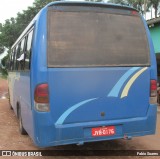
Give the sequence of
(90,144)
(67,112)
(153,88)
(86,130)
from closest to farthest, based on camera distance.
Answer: (67,112) < (86,130) < (153,88) < (90,144)

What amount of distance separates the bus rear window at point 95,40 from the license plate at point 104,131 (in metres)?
1.10

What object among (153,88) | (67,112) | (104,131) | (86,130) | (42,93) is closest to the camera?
(42,93)

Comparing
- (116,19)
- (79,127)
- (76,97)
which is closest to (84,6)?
(116,19)

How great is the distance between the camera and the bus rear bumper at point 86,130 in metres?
5.04

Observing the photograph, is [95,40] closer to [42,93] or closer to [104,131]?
[42,93]

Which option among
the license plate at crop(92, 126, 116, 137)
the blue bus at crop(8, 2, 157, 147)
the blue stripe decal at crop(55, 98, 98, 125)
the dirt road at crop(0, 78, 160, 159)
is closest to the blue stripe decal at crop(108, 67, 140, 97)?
the blue bus at crop(8, 2, 157, 147)

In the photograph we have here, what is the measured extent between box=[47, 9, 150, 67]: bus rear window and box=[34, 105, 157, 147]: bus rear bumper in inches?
39.7

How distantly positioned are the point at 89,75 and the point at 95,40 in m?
0.66

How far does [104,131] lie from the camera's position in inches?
210

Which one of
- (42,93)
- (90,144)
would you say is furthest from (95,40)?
(90,144)

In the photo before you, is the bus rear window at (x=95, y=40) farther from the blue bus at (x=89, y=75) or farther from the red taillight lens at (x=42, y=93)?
the red taillight lens at (x=42, y=93)

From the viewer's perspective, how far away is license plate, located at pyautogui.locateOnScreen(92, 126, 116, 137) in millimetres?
5273

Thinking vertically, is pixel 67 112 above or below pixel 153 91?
below

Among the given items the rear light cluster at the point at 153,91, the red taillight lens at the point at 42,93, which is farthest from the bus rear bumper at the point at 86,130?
the red taillight lens at the point at 42,93
